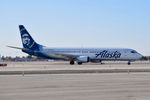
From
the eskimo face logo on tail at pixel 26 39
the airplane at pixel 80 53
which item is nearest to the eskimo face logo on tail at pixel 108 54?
the airplane at pixel 80 53

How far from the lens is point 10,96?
18.5 meters

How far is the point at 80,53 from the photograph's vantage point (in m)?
85.5

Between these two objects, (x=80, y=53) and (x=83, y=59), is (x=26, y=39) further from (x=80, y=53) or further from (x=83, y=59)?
(x=83, y=59)

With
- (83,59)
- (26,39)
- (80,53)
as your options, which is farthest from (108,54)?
(26,39)

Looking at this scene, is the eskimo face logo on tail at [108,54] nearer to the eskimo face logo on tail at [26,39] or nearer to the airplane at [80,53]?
the airplane at [80,53]

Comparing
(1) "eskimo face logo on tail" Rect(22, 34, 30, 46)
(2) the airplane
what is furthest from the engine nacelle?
(1) "eskimo face logo on tail" Rect(22, 34, 30, 46)

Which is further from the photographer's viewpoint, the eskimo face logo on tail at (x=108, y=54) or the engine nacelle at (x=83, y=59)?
the eskimo face logo on tail at (x=108, y=54)

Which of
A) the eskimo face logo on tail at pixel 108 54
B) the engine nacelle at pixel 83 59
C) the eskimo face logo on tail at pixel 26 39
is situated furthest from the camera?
the eskimo face logo on tail at pixel 26 39

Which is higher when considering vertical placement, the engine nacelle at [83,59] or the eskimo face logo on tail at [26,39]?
the eskimo face logo on tail at [26,39]

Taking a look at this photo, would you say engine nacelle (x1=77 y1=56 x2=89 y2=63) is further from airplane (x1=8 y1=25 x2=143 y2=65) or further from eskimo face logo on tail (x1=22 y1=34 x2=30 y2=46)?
eskimo face logo on tail (x1=22 y1=34 x2=30 y2=46)

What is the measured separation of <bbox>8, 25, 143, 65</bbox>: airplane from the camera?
85.3 metres

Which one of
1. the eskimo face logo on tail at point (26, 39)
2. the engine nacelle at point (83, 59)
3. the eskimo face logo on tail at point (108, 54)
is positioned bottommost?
the engine nacelle at point (83, 59)

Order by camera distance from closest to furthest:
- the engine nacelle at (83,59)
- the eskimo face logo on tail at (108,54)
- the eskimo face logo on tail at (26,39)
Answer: the engine nacelle at (83,59) < the eskimo face logo on tail at (108,54) < the eskimo face logo on tail at (26,39)

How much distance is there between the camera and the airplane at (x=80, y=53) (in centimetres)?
8531
